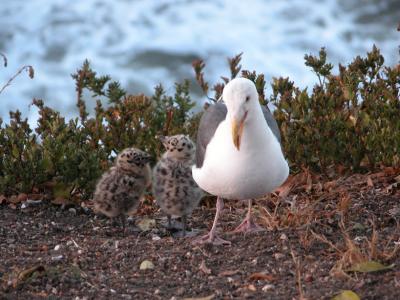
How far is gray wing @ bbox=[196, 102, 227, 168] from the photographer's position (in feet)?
21.2

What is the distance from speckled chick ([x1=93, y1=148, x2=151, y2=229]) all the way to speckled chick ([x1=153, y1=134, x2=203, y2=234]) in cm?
14

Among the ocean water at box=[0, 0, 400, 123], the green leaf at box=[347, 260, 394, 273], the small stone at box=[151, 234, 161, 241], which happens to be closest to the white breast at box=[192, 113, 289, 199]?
the small stone at box=[151, 234, 161, 241]

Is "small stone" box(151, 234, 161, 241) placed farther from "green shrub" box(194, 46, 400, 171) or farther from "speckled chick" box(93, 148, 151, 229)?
"green shrub" box(194, 46, 400, 171)

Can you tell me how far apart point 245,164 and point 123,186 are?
1430 millimetres

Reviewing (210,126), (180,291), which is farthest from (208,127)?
(180,291)

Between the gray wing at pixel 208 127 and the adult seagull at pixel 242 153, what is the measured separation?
0.40 feet

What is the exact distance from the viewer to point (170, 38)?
50.6 feet

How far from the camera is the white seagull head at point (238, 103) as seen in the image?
19.6ft

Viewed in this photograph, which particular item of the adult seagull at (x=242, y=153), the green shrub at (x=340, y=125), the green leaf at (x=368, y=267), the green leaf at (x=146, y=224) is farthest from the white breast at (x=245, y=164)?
the green shrub at (x=340, y=125)

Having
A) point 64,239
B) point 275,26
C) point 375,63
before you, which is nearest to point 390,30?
point 275,26

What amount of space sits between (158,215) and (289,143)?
1158 millimetres

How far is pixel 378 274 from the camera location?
5438 mm

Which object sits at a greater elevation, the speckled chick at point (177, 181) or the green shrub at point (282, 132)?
the green shrub at point (282, 132)

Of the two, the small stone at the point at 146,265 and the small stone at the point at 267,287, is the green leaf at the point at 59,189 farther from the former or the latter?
the small stone at the point at 267,287
